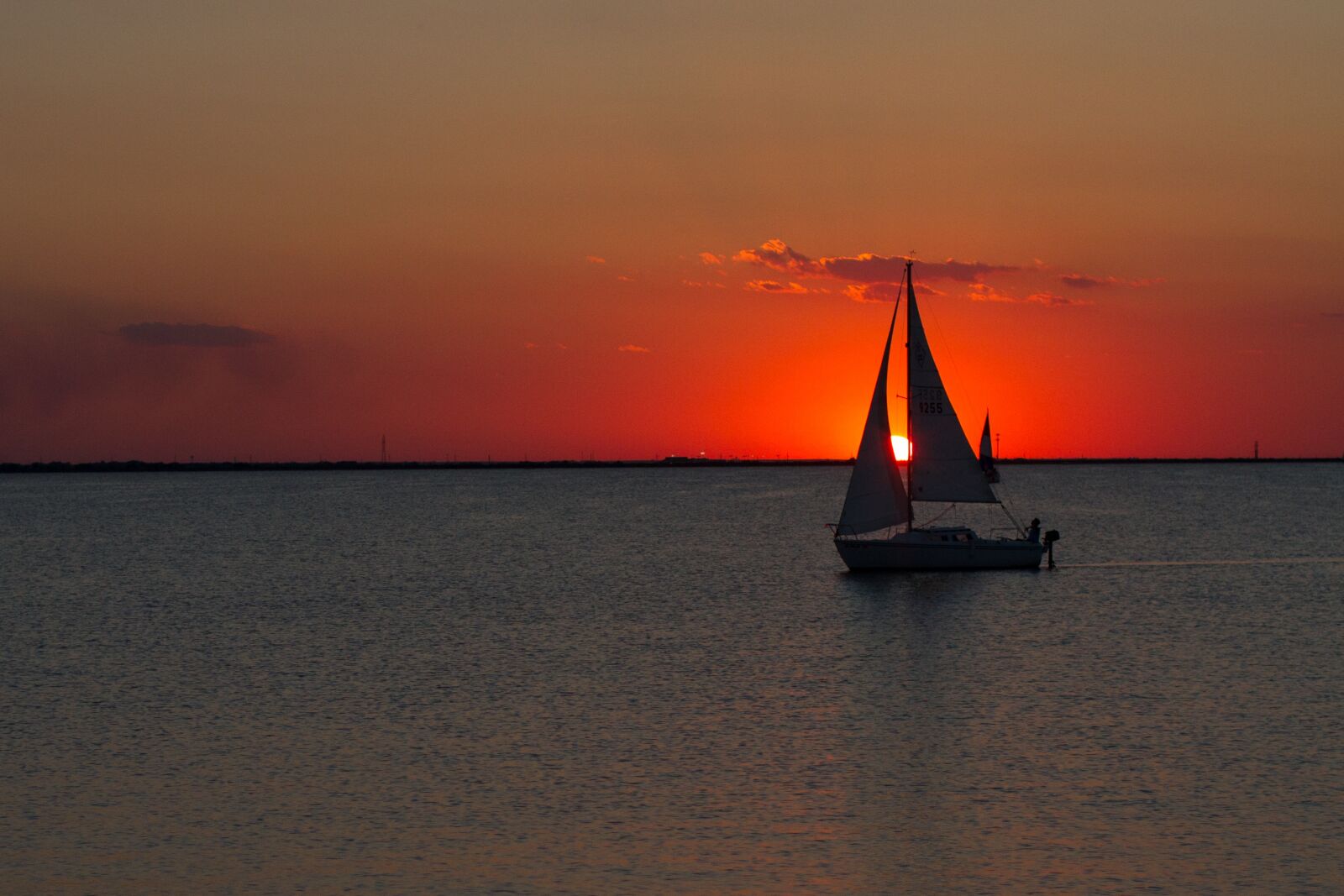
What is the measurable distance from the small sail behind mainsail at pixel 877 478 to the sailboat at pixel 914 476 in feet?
0.14

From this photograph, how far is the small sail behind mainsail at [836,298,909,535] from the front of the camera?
254ft

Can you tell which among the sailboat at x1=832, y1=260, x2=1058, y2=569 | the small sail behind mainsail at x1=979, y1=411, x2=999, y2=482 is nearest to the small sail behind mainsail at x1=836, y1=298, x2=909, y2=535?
the sailboat at x1=832, y1=260, x2=1058, y2=569

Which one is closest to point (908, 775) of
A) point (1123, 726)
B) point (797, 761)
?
point (797, 761)

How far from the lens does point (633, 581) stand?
83.9m

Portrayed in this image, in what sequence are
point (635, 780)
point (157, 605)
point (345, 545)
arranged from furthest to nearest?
1. point (345, 545)
2. point (157, 605)
3. point (635, 780)

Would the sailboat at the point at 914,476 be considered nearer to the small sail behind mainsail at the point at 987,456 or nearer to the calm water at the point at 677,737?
the calm water at the point at 677,737

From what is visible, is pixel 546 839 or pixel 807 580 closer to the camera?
pixel 546 839

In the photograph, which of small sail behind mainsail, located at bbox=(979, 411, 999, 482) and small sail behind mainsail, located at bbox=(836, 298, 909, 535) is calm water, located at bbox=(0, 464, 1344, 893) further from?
small sail behind mainsail, located at bbox=(979, 411, 999, 482)

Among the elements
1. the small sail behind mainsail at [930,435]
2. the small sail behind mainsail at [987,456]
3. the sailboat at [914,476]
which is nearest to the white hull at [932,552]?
the sailboat at [914,476]

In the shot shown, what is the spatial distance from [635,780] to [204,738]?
1178 centimetres

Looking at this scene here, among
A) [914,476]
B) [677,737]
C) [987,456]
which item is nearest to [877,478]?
[914,476]

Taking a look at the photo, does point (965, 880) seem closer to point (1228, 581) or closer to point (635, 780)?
point (635, 780)

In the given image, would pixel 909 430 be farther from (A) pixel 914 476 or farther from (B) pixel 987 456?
(B) pixel 987 456

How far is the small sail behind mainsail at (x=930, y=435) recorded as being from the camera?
78875 millimetres
